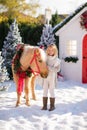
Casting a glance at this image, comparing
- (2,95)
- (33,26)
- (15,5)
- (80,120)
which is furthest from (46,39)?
(15,5)

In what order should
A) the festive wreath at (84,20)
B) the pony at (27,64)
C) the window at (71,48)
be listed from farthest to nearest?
the window at (71,48) < the festive wreath at (84,20) < the pony at (27,64)

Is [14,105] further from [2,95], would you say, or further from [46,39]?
[46,39]

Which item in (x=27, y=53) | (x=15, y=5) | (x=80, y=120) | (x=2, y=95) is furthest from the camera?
(x=15, y=5)

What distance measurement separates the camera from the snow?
24.2 feet

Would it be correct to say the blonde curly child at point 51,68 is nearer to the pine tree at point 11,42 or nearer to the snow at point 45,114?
the snow at point 45,114

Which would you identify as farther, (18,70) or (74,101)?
(74,101)

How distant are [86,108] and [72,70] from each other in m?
5.53

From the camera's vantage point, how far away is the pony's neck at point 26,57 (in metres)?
8.48

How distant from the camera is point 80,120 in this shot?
7887 mm

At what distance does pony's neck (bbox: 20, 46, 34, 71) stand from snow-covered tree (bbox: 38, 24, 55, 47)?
6.17m

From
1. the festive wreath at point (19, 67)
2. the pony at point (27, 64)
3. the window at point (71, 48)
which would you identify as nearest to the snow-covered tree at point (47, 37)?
the window at point (71, 48)

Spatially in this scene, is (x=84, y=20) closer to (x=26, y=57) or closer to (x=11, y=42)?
(x=11, y=42)

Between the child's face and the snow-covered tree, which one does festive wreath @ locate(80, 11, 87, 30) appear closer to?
the snow-covered tree

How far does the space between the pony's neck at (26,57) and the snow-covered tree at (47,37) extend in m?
6.17
